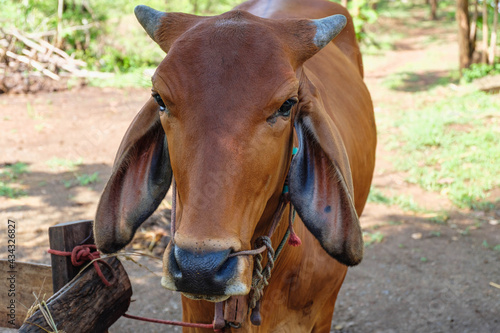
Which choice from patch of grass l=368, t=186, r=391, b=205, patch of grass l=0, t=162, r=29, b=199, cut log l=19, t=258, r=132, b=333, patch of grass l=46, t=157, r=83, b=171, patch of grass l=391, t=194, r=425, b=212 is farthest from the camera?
patch of grass l=46, t=157, r=83, b=171

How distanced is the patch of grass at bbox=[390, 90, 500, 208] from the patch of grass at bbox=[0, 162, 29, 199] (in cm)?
444

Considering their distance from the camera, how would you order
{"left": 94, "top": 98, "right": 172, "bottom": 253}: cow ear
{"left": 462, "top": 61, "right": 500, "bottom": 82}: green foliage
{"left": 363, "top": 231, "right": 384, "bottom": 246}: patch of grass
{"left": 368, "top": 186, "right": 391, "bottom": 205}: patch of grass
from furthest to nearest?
{"left": 462, "top": 61, "right": 500, "bottom": 82}: green foliage
{"left": 368, "top": 186, "right": 391, "bottom": 205}: patch of grass
{"left": 363, "top": 231, "right": 384, "bottom": 246}: patch of grass
{"left": 94, "top": 98, "right": 172, "bottom": 253}: cow ear

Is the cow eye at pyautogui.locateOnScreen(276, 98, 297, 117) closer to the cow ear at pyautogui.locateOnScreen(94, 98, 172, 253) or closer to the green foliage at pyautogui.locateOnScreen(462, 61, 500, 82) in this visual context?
the cow ear at pyautogui.locateOnScreen(94, 98, 172, 253)

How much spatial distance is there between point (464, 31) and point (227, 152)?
1058cm

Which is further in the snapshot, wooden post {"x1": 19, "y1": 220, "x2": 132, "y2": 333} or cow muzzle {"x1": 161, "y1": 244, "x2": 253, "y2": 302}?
wooden post {"x1": 19, "y1": 220, "x2": 132, "y2": 333}

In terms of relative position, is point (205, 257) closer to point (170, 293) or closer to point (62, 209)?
point (170, 293)

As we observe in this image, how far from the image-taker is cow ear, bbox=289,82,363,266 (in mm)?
1970

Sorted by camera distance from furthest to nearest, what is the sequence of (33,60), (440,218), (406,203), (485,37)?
(485,37), (33,60), (406,203), (440,218)

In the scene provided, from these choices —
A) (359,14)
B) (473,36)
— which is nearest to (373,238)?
(359,14)

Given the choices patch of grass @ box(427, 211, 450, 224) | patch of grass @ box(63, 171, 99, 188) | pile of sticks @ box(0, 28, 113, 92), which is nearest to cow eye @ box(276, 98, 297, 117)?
patch of grass @ box(427, 211, 450, 224)

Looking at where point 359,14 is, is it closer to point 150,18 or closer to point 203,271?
point 150,18

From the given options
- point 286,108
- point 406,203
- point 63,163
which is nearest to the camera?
point 286,108

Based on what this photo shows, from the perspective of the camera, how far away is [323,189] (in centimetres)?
202

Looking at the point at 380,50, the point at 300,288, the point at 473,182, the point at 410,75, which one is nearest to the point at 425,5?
the point at 380,50
